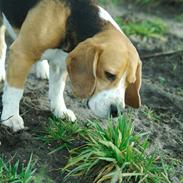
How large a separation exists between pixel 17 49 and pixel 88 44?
692mm

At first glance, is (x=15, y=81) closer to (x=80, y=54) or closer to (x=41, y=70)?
(x=80, y=54)

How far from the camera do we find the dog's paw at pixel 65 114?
18.3 feet

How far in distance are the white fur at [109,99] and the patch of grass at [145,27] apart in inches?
144

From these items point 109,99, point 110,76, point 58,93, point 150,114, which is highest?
point 110,76

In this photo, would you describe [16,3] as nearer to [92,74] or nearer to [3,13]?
[3,13]

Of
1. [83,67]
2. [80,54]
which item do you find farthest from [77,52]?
[83,67]

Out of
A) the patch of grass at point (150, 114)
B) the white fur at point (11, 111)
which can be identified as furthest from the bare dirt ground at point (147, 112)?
the white fur at point (11, 111)

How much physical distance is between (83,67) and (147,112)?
5.23 feet

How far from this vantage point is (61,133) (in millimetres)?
5211

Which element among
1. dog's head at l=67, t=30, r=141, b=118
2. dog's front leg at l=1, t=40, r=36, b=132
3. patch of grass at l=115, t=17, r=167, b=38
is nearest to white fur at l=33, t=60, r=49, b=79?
dog's front leg at l=1, t=40, r=36, b=132

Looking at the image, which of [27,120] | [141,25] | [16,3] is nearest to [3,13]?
[16,3]

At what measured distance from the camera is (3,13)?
565 centimetres

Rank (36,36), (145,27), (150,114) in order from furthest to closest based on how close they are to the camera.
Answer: (145,27) < (150,114) < (36,36)

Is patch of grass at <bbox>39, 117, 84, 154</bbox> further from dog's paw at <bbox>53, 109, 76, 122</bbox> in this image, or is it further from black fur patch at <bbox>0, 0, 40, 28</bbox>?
black fur patch at <bbox>0, 0, 40, 28</bbox>
